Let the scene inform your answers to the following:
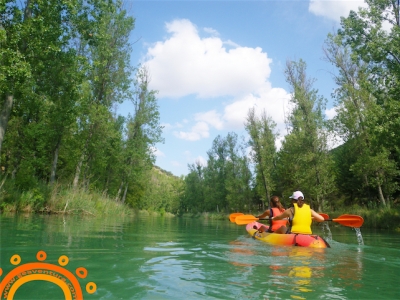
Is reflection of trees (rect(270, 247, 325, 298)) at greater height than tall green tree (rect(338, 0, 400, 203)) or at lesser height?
lesser

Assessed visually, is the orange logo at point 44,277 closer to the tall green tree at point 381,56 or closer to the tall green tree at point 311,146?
the tall green tree at point 381,56

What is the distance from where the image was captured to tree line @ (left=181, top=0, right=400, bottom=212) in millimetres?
16859

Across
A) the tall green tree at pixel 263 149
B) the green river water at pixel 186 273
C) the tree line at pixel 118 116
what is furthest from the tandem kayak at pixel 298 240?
the tall green tree at pixel 263 149

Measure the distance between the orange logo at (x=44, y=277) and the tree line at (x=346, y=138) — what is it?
14.4 m

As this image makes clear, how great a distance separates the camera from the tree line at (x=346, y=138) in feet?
55.3

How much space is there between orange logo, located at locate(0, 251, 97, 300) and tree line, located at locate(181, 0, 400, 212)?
14365 mm

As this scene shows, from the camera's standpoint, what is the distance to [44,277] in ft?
12.5

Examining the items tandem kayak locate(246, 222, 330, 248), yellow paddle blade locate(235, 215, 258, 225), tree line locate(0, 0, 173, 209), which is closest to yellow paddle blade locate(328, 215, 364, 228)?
tandem kayak locate(246, 222, 330, 248)

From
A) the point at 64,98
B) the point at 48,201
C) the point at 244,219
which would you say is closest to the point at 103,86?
the point at 64,98

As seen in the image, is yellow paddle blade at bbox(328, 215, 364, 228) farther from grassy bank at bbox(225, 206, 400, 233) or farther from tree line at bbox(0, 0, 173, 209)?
tree line at bbox(0, 0, 173, 209)

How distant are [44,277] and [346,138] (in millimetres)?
23741

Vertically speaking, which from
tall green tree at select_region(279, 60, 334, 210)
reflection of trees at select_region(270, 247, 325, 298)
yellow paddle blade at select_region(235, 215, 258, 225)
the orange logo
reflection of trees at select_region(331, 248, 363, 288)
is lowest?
reflection of trees at select_region(331, 248, 363, 288)

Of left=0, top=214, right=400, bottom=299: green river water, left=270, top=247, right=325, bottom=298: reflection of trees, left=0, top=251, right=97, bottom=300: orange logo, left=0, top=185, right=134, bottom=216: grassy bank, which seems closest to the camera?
left=0, top=251, right=97, bottom=300: orange logo

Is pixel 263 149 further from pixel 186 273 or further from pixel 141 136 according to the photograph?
pixel 186 273
